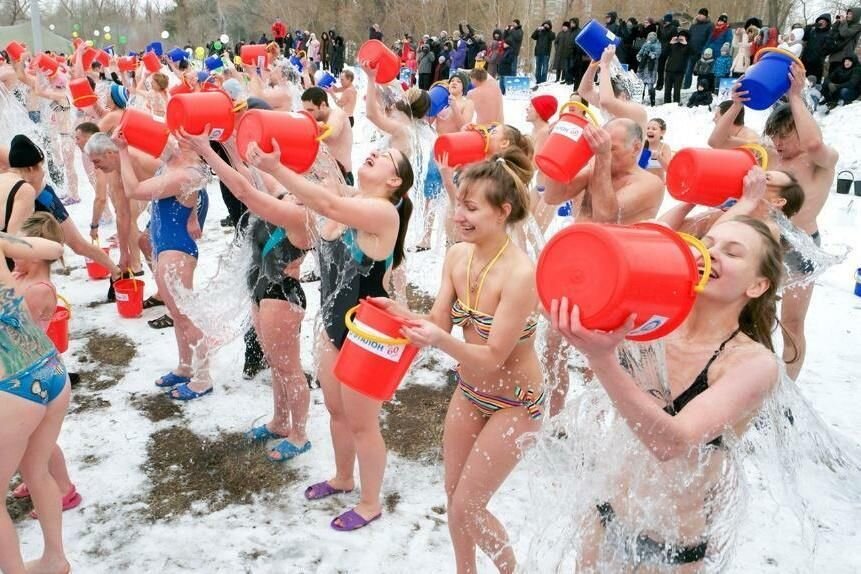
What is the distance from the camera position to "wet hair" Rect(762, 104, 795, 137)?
3828mm

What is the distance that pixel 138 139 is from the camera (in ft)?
12.2

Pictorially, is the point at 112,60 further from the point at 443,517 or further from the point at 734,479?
the point at 734,479

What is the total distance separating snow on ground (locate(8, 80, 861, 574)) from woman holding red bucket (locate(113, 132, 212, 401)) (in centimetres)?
22

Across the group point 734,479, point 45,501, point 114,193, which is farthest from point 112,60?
point 734,479

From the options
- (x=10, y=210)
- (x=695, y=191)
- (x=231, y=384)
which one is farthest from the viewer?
(x=231, y=384)

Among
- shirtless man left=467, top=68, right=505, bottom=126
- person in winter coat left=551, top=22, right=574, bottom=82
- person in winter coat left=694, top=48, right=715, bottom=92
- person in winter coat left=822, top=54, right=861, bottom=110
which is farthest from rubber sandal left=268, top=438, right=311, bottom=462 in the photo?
person in winter coat left=551, top=22, right=574, bottom=82

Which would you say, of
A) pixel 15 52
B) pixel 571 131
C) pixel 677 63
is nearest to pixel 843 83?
pixel 677 63

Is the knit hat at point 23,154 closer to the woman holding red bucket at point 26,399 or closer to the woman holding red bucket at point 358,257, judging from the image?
the woman holding red bucket at point 26,399

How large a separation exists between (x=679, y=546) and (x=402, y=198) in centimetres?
188

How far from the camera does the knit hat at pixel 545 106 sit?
5.80m

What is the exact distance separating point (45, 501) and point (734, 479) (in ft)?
8.87

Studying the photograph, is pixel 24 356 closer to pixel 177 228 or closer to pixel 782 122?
pixel 177 228

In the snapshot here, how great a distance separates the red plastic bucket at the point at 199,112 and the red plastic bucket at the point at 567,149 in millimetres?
1626

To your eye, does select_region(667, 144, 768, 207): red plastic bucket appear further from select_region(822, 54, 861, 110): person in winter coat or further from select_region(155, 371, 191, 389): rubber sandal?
select_region(822, 54, 861, 110): person in winter coat
